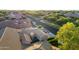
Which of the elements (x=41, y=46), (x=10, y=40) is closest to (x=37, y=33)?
(x=41, y=46)

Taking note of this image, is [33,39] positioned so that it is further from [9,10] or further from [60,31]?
[9,10]

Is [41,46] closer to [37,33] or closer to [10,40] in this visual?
[37,33]

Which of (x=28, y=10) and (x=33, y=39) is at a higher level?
(x=28, y=10)

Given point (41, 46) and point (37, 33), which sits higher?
point (37, 33)

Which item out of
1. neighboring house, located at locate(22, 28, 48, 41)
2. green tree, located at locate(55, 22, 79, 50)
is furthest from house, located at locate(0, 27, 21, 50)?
green tree, located at locate(55, 22, 79, 50)

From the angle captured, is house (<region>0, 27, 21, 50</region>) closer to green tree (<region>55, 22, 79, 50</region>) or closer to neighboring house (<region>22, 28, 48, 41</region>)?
neighboring house (<region>22, 28, 48, 41</region>)

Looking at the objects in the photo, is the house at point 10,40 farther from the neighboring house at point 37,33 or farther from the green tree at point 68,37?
the green tree at point 68,37

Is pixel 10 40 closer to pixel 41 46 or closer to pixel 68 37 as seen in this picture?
pixel 41 46
